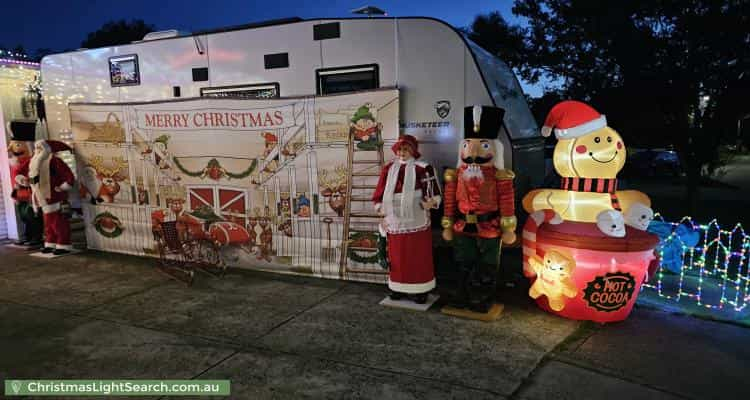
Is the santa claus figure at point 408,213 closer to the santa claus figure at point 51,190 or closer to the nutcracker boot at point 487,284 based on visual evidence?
the nutcracker boot at point 487,284

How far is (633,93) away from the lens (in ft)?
24.6

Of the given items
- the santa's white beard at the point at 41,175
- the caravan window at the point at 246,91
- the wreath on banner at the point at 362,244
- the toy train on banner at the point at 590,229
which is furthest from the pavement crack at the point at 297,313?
the santa's white beard at the point at 41,175

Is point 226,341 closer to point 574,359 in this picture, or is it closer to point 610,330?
point 574,359

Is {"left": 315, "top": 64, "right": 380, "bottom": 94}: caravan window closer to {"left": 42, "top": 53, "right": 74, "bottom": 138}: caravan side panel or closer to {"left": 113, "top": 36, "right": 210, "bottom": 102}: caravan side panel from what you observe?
{"left": 113, "top": 36, "right": 210, "bottom": 102}: caravan side panel

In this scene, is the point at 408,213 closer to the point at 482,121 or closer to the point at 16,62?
the point at 482,121

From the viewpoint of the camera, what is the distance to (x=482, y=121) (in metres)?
4.54

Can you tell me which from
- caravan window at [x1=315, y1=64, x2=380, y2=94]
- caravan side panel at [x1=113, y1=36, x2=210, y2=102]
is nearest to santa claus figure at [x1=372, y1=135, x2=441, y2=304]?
caravan window at [x1=315, y1=64, x2=380, y2=94]

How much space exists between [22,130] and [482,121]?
7.07 m

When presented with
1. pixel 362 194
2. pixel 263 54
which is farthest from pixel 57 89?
pixel 362 194

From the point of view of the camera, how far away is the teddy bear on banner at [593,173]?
4.25 metres

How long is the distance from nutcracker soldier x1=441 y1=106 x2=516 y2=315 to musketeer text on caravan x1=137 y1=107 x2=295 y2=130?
7.35 feet

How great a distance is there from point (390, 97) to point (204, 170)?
275 cm

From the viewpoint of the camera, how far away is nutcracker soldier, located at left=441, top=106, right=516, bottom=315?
4.58 meters

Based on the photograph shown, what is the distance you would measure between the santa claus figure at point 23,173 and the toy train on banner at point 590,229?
24.8ft
